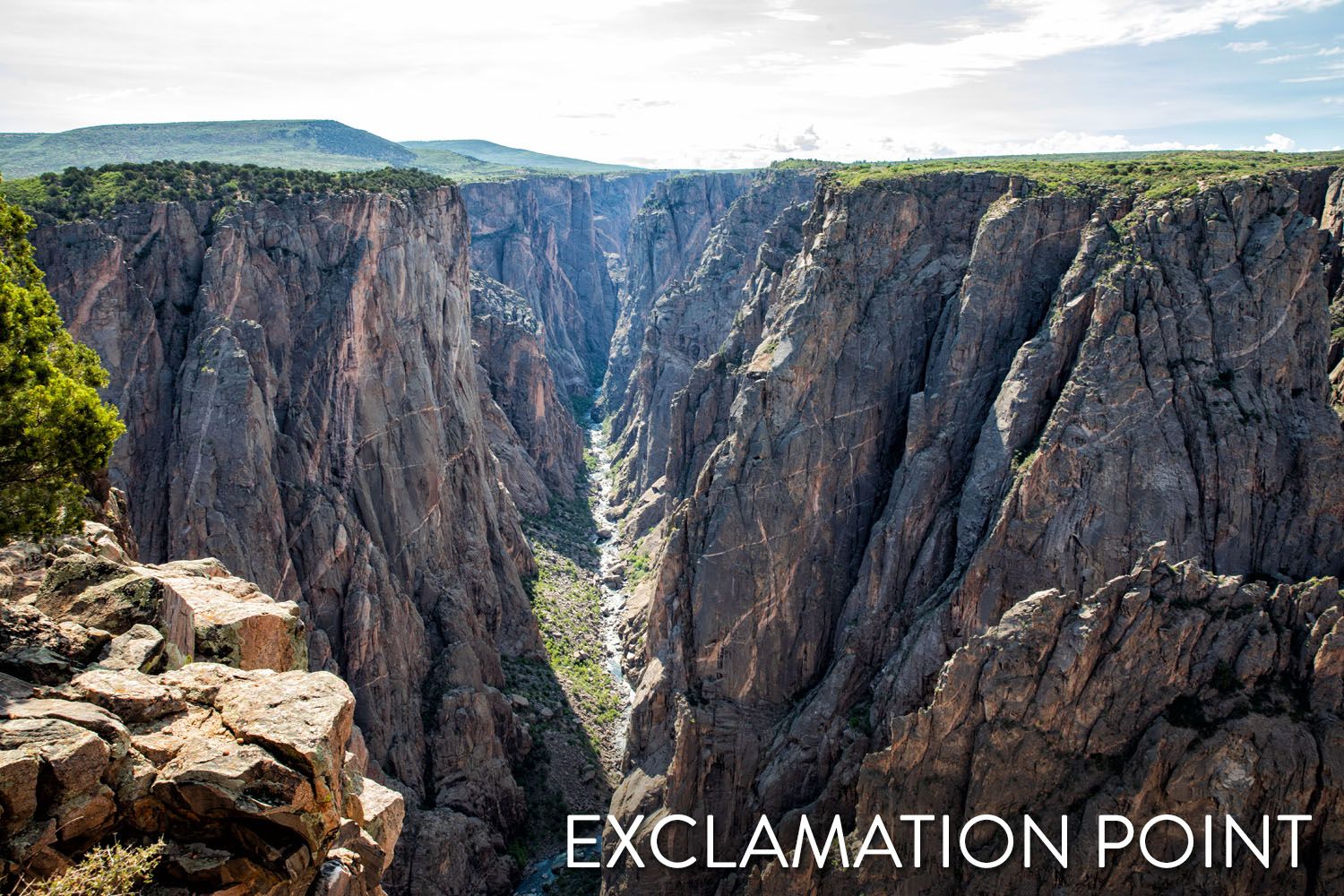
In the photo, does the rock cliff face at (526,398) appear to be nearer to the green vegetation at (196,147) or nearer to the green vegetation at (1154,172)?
the green vegetation at (196,147)

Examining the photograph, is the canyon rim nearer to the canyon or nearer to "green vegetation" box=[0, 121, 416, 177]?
the canyon

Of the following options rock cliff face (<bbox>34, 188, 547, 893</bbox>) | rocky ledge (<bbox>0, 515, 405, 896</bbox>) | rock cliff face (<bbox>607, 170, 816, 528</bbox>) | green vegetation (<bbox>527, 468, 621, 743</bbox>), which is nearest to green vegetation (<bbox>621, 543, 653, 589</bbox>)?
green vegetation (<bbox>527, 468, 621, 743</bbox>)

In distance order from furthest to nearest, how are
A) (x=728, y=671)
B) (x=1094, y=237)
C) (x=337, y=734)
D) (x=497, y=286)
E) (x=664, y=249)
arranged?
1. (x=664, y=249)
2. (x=497, y=286)
3. (x=728, y=671)
4. (x=1094, y=237)
5. (x=337, y=734)

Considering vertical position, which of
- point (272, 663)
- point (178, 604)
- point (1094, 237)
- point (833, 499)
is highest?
point (1094, 237)

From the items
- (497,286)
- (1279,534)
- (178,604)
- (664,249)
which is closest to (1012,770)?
(1279,534)

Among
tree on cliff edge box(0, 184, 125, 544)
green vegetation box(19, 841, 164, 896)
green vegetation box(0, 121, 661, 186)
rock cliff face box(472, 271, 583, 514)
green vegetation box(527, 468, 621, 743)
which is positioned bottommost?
green vegetation box(527, 468, 621, 743)

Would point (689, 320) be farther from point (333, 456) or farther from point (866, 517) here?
point (866, 517)

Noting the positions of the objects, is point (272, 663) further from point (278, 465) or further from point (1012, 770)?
point (278, 465)
